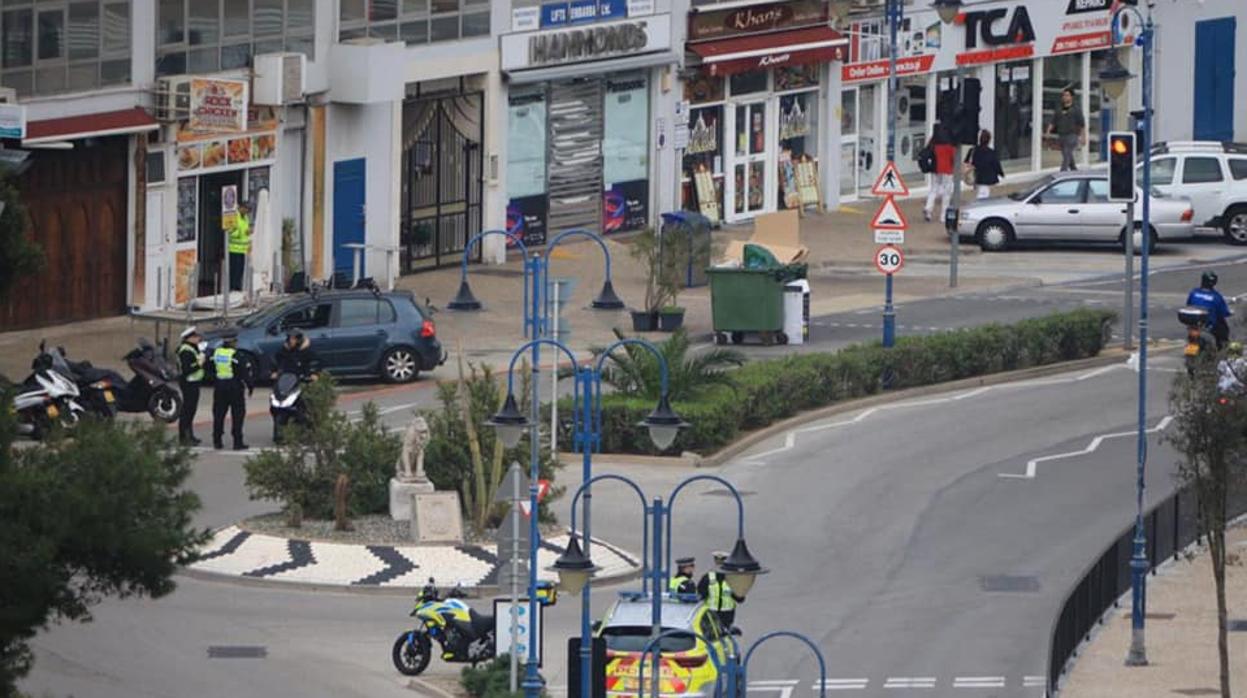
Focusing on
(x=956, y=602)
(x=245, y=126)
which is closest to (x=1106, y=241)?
(x=245, y=126)

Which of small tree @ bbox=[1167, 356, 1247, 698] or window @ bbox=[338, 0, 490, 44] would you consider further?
window @ bbox=[338, 0, 490, 44]

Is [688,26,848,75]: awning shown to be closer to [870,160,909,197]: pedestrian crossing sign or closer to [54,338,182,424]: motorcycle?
[870,160,909,197]: pedestrian crossing sign

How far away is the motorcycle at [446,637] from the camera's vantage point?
25453mm

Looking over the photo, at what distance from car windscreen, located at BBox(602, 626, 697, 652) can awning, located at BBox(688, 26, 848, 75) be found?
31.6 m

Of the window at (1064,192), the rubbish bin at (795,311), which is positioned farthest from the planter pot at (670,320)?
the window at (1064,192)

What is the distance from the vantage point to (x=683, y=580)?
1009 inches

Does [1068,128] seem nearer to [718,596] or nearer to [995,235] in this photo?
[995,235]

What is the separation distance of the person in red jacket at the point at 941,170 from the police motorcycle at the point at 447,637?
24.2 m

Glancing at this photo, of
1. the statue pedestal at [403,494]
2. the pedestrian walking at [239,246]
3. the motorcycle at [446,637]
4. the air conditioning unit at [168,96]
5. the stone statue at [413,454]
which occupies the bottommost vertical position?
the motorcycle at [446,637]

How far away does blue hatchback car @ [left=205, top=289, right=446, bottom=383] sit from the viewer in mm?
38000

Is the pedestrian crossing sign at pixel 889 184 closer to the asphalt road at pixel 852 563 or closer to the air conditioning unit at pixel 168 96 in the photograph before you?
the asphalt road at pixel 852 563

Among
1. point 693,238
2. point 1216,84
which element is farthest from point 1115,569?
point 1216,84

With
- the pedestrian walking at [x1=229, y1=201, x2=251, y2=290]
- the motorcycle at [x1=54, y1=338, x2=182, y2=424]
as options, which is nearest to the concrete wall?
the pedestrian walking at [x1=229, y1=201, x2=251, y2=290]

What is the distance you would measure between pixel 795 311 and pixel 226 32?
970 cm
